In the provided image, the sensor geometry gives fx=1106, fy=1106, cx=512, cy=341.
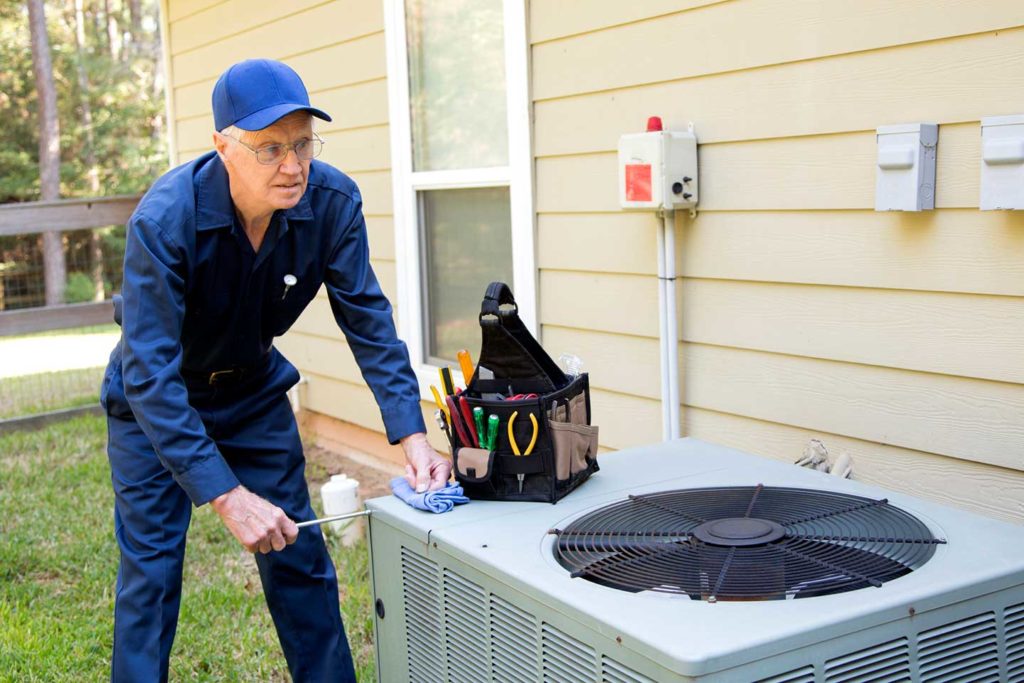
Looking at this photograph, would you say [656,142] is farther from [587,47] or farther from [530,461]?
[530,461]

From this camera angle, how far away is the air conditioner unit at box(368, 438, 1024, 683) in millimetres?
1426

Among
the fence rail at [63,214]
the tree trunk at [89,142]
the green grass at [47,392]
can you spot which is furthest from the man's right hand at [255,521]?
the tree trunk at [89,142]

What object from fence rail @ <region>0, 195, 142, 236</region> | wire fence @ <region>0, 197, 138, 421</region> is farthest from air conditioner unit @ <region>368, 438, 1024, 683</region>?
wire fence @ <region>0, 197, 138, 421</region>

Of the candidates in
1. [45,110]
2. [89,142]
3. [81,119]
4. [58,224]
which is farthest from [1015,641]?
[81,119]

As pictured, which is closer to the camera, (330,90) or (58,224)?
(330,90)

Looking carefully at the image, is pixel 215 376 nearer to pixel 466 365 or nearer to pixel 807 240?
pixel 466 365

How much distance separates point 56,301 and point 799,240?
47.1 feet

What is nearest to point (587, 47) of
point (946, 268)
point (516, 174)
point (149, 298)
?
point (516, 174)

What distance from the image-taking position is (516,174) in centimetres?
386

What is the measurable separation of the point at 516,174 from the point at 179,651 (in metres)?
1.89

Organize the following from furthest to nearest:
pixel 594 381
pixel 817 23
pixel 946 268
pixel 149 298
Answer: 1. pixel 594 381
2. pixel 817 23
3. pixel 946 268
4. pixel 149 298

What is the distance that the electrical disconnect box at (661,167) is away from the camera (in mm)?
2941

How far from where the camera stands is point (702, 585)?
1.57m

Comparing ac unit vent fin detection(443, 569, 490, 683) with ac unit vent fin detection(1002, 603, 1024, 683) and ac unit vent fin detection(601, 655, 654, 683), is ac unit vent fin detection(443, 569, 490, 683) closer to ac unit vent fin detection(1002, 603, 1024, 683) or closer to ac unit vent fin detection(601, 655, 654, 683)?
ac unit vent fin detection(601, 655, 654, 683)
